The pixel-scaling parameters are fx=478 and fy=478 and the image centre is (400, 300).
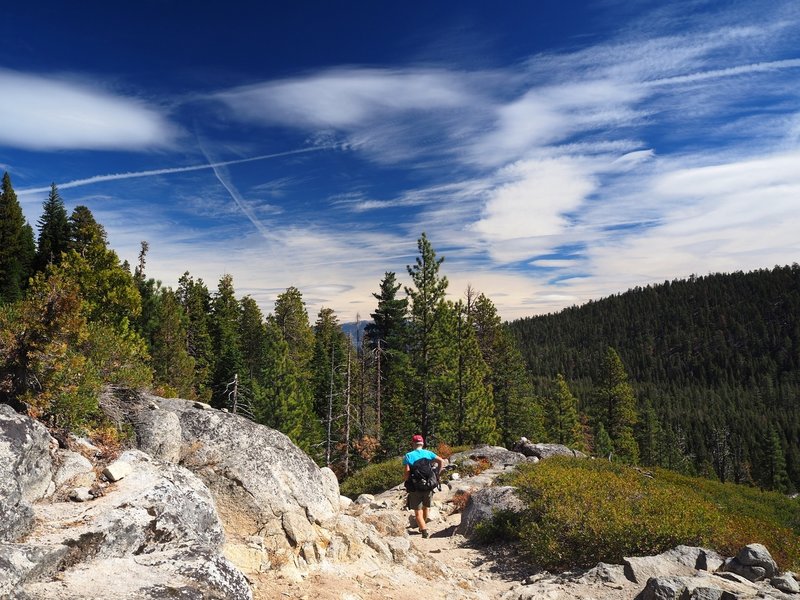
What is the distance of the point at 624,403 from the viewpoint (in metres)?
51.7

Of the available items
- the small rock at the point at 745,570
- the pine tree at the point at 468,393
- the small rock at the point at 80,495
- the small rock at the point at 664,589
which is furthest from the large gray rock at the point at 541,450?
the small rock at the point at 80,495

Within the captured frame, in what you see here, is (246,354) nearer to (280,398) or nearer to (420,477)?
(280,398)

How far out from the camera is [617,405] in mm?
51812

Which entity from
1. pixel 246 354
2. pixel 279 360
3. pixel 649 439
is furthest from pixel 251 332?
pixel 649 439

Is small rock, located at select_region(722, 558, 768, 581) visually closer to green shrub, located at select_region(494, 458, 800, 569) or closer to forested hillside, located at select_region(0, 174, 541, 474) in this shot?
green shrub, located at select_region(494, 458, 800, 569)

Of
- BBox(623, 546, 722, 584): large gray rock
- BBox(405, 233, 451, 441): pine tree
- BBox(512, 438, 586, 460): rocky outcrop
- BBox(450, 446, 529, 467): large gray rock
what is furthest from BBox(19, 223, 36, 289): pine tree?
BBox(623, 546, 722, 584): large gray rock

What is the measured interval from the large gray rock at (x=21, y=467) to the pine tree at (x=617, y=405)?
51.8 metres

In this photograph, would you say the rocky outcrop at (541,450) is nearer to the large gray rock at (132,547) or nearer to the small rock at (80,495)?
the large gray rock at (132,547)

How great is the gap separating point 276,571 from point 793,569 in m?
9.56

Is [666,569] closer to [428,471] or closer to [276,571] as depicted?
[428,471]

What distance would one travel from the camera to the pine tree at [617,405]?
51.4 meters

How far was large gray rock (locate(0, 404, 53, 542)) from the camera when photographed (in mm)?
5895

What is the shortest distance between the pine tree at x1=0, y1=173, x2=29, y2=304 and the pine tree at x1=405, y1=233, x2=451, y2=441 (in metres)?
39.4

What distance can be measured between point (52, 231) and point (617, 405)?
65.8m
